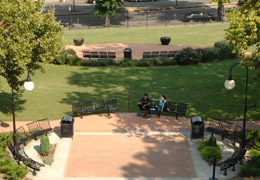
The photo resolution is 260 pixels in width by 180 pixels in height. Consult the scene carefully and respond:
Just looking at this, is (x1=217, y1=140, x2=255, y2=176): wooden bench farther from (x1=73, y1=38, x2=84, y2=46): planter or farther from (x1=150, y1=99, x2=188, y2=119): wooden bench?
(x1=73, y1=38, x2=84, y2=46): planter

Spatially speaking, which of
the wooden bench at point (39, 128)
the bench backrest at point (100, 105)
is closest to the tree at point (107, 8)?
the bench backrest at point (100, 105)

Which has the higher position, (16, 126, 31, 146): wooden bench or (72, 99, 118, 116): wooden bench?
(72, 99, 118, 116): wooden bench

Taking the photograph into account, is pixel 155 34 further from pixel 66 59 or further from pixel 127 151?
pixel 127 151

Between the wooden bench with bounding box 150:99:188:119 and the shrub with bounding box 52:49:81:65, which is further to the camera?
the shrub with bounding box 52:49:81:65

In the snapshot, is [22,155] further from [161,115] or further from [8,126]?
[161,115]

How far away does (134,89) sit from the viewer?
1276 inches

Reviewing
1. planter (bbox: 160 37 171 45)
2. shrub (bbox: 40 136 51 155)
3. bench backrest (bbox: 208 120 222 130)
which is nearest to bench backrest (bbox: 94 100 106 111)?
shrub (bbox: 40 136 51 155)

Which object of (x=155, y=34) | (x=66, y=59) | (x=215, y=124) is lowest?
(x=215, y=124)

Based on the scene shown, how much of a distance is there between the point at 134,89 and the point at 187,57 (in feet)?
24.5

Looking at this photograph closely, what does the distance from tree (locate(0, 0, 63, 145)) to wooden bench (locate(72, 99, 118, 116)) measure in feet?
13.3

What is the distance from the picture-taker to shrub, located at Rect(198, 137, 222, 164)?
69.4ft

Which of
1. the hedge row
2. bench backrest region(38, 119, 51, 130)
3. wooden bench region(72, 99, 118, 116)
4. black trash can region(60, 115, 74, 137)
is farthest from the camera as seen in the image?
the hedge row

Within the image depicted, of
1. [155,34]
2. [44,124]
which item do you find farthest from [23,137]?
[155,34]

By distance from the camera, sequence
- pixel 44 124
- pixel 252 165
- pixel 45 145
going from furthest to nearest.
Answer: pixel 44 124 < pixel 45 145 < pixel 252 165
